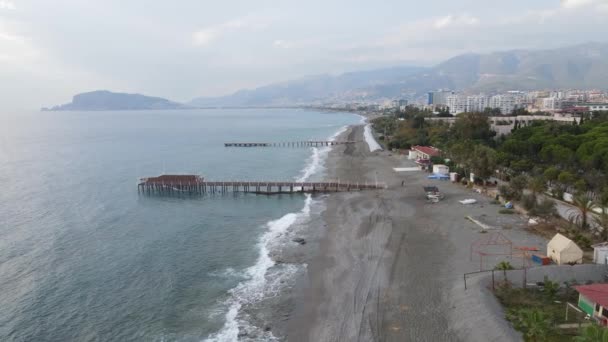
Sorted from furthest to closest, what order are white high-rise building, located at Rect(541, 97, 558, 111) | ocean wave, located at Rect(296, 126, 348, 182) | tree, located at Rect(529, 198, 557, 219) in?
1. white high-rise building, located at Rect(541, 97, 558, 111)
2. ocean wave, located at Rect(296, 126, 348, 182)
3. tree, located at Rect(529, 198, 557, 219)

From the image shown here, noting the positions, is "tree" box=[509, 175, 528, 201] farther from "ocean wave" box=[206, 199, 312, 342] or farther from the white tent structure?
"ocean wave" box=[206, 199, 312, 342]

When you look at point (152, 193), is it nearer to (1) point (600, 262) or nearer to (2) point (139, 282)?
(2) point (139, 282)

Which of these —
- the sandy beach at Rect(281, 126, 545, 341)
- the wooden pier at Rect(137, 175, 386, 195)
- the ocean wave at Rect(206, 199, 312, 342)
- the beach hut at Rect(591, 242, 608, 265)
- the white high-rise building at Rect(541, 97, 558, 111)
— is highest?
the white high-rise building at Rect(541, 97, 558, 111)

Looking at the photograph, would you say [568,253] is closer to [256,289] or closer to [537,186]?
[537,186]

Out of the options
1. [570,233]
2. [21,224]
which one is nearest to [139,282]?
[21,224]

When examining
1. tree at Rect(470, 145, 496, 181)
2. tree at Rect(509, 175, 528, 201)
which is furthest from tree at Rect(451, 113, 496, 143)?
tree at Rect(509, 175, 528, 201)

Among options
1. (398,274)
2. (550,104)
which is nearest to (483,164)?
(398,274)
